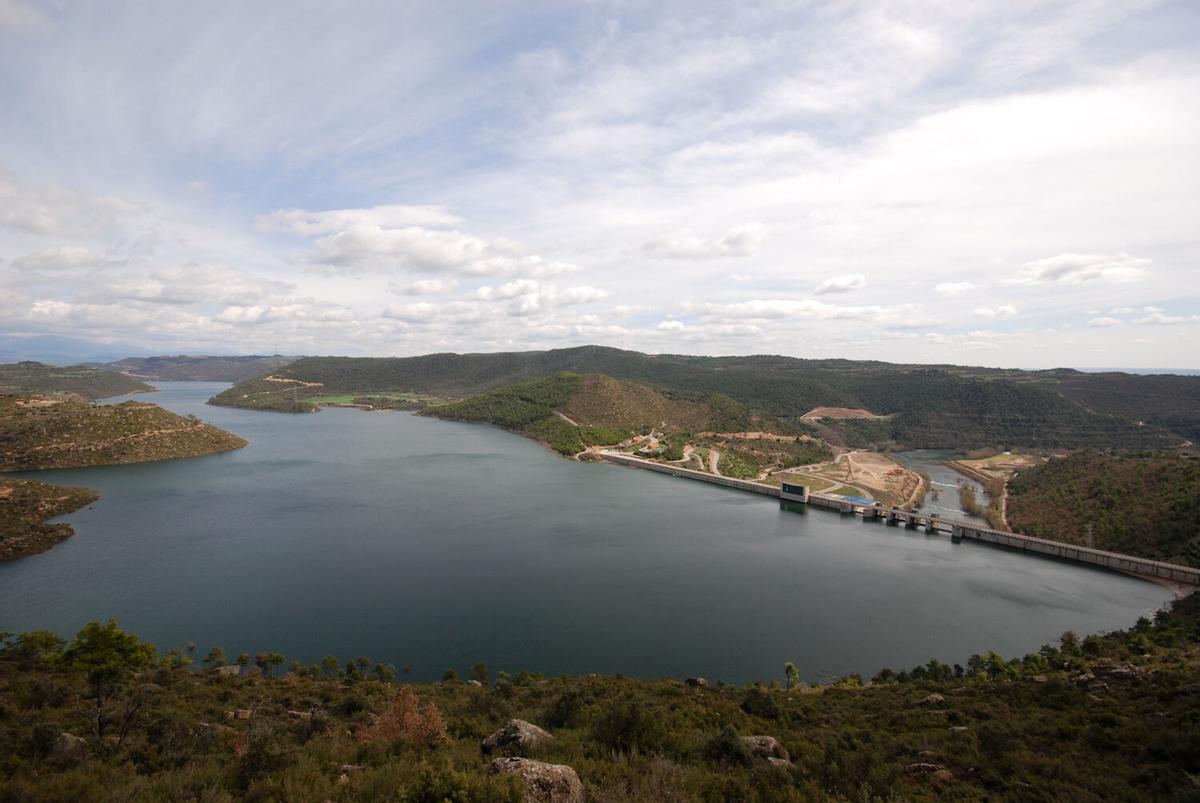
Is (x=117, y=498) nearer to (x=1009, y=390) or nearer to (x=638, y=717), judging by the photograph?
(x=638, y=717)

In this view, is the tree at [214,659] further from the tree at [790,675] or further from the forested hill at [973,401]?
the forested hill at [973,401]

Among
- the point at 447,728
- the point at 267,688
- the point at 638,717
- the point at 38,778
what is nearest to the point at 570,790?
the point at 638,717

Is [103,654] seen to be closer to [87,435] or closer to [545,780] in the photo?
[545,780]

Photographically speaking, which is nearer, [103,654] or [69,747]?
[69,747]

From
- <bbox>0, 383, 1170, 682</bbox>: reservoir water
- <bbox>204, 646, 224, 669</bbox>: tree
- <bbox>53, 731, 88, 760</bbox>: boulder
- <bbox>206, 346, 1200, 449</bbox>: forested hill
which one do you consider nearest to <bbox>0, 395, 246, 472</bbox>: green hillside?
<bbox>0, 383, 1170, 682</bbox>: reservoir water

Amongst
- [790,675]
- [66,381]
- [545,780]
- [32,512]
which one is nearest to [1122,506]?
[790,675]
